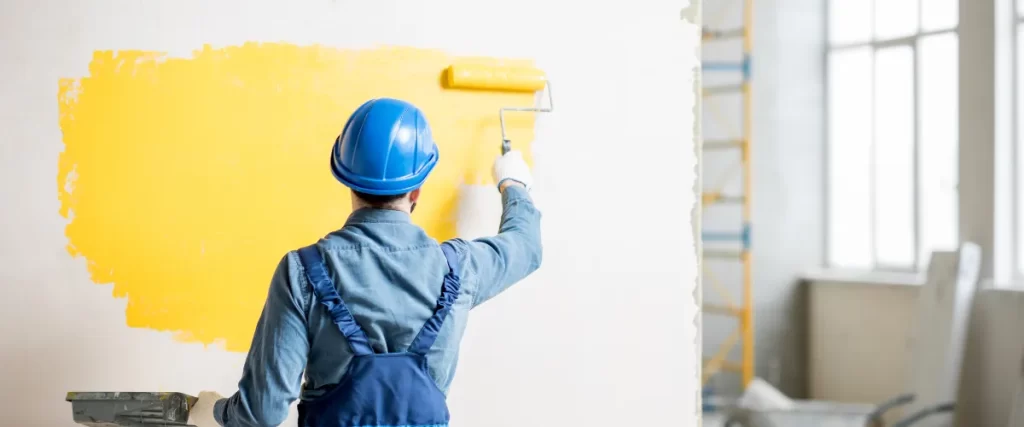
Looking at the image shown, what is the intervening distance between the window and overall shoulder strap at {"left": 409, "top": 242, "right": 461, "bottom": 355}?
16.9 ft

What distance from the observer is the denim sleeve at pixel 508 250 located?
150 centimetres

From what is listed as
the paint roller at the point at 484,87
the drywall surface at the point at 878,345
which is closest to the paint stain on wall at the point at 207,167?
the paint roller at the point at 484,87

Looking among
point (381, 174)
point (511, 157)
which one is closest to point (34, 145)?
point (381, 174)

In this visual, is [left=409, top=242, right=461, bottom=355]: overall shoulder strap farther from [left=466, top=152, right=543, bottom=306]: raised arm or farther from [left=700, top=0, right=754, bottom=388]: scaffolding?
[left=700, top=0, right=754, bottom=388]: scaffolding

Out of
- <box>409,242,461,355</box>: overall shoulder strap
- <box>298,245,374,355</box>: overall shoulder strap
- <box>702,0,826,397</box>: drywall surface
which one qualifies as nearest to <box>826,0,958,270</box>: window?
<box>702,0,826,397</box>: drywall surface

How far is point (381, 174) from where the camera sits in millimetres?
1380

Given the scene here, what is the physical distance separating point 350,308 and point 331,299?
0.04 m

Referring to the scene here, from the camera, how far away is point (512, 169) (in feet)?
6.06

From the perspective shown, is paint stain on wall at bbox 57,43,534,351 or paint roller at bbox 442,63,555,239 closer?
paint stain on wall at bbox 57,43,534,351

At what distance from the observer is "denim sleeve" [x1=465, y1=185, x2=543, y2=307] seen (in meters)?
1.50

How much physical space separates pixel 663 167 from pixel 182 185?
1.13 meters

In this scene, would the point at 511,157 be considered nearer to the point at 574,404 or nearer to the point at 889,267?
the point at 574,404

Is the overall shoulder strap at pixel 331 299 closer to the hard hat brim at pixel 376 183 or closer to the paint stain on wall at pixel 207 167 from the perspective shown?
the hard hat brim at pixel 376 183

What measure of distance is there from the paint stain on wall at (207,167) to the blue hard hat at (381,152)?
1.38 ft
